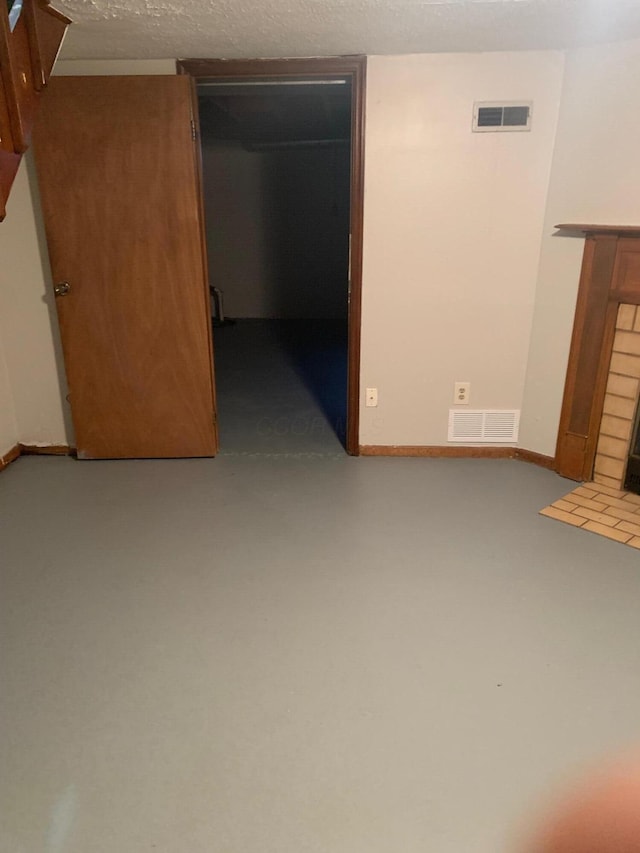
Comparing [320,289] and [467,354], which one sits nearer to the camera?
[467,354]

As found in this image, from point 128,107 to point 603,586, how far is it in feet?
9.45

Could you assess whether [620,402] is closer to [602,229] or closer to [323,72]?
[602,229]

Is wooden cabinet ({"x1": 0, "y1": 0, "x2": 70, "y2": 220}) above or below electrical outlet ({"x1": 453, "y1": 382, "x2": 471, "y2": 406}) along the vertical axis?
above

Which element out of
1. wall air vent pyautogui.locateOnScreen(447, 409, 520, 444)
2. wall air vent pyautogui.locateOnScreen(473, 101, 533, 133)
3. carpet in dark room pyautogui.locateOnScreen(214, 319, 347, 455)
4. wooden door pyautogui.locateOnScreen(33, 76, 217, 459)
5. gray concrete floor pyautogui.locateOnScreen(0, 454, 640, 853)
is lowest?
gray concrete floor pyautogui.locateOnScreen(0, 454, 640, 853)

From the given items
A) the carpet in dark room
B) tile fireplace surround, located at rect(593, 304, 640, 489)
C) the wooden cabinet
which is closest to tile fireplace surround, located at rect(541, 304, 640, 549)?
tile fireplace surround, located at rect(593, 304, 640, 489)

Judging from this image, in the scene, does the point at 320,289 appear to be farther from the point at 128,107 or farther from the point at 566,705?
the point at 566,705

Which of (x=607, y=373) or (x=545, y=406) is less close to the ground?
(x=607, y=373)

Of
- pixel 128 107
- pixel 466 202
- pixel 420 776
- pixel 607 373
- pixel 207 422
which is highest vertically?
pixel 128 107

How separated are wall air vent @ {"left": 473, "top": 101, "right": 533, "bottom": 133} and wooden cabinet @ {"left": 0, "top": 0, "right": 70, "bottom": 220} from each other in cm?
181

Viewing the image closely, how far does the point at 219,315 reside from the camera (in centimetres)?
694

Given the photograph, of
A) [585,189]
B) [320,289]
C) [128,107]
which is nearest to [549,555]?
[585,189]

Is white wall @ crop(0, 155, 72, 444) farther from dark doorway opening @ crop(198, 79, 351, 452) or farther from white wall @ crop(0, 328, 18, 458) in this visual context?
dark doorway opening @ crop(198, 79, 351, 452)

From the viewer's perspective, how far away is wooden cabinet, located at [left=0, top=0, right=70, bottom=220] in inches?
69.2

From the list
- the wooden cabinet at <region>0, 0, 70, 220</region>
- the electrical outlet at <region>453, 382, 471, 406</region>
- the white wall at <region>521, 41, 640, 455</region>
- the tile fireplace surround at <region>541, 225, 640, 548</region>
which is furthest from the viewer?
the electrical outlet at <region>453, 382, 471, 406</region>
